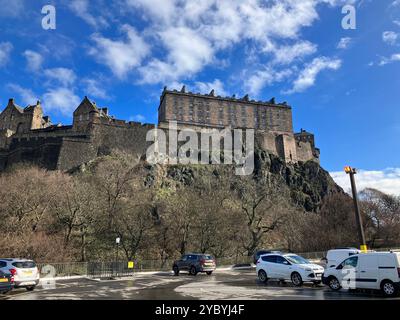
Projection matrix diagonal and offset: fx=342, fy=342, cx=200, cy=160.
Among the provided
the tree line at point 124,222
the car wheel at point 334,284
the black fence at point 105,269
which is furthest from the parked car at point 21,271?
the car wheel at point 334,284

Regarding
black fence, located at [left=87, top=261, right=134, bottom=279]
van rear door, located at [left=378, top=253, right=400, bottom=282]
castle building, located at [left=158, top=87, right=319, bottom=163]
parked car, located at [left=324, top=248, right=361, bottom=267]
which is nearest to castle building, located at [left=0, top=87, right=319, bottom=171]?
castle building, located at [left=158, top=87, right=319, bottom=163]

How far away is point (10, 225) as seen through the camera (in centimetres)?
3159

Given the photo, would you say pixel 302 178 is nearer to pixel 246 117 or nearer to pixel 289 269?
pixel 246 117

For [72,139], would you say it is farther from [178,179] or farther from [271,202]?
[271,202]

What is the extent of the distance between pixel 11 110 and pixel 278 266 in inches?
3122

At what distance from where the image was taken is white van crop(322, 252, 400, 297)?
1283 centimetres

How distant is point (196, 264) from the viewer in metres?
25.8

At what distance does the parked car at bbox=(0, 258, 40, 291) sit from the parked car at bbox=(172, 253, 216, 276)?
11843mm

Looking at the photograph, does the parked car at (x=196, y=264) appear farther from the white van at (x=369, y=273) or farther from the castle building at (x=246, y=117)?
the castle building at (x=246, y=117)

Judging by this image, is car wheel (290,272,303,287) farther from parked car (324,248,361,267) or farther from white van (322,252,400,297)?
parked car (324,248,361,267)

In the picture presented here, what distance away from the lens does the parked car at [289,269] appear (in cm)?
1658

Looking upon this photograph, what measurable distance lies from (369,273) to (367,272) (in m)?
0.11

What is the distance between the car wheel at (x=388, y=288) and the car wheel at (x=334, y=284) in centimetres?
213

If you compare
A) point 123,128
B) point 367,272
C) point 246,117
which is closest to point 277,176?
point 246,117
